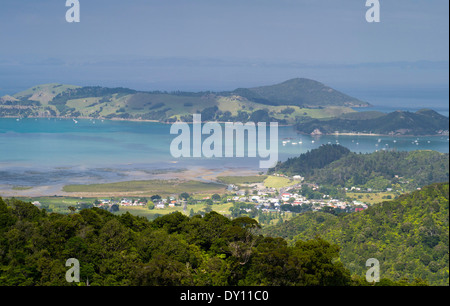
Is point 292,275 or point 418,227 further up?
point 292,275

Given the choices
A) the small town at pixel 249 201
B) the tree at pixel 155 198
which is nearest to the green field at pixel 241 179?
the small town at pixel 249 201

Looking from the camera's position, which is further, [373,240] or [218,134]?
[218,134]

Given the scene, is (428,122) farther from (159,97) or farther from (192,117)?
(159,97)

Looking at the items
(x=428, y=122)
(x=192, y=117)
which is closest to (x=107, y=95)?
(x=192, y=117)

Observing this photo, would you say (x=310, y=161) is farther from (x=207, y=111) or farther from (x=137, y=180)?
(x=207, y=111)

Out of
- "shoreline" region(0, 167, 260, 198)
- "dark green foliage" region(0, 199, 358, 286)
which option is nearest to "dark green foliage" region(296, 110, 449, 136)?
"shoreline" region(0, 167, 260, 198)

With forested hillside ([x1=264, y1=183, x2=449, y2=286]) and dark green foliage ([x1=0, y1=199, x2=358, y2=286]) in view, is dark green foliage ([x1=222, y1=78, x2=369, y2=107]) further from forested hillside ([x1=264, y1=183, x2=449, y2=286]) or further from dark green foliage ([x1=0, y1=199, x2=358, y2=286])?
dark green foliage ([x1=0, y1=199, x2=358, y2=286])
